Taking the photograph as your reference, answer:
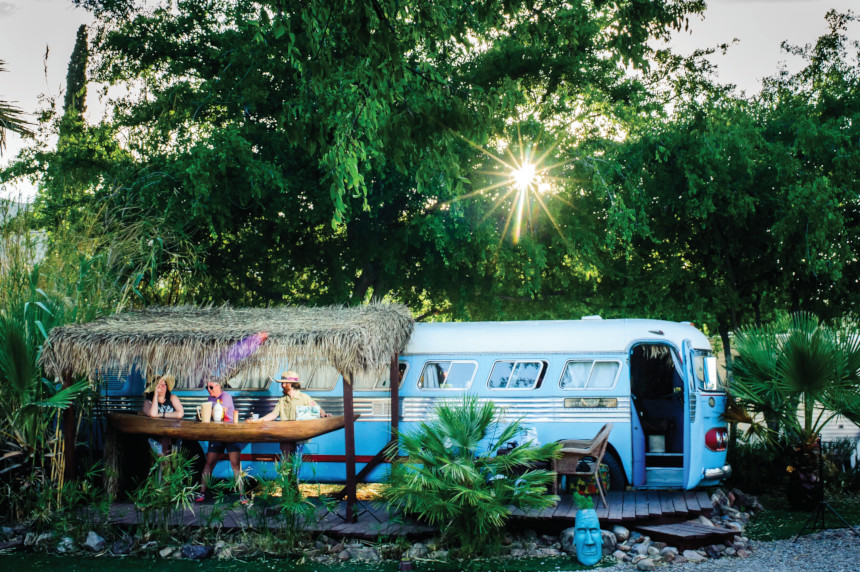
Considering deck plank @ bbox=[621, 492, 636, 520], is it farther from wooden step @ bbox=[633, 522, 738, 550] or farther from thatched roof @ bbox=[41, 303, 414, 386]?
thatched roof @ bbox=[41, 303, 414, 386]

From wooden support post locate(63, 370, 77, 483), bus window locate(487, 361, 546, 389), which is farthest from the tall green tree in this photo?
wooden support post locate(63, 370, 77, 483)

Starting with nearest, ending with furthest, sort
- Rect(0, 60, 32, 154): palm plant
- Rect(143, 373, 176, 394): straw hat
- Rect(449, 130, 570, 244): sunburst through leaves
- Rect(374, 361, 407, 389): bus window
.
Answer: Rect(0, 60, 32, 154): palm plant < Rect(143, 373, 176, 394): straw hat < Rect(374, 361, 407, 389): bus window < Rect(449, 130, 570, 244): sunburst through leaves

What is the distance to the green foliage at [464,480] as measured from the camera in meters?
8.61

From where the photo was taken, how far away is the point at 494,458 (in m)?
8.99

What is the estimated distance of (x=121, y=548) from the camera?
9.56m

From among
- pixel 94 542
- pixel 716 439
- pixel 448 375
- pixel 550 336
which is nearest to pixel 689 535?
pixel 716 439

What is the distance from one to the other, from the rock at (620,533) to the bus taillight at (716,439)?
222 cm

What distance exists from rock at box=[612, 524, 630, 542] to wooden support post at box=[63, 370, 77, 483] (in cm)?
710

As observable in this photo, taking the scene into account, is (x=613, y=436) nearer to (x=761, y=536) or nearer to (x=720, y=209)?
(x=761, y=536)

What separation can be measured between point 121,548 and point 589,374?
21.3 feet

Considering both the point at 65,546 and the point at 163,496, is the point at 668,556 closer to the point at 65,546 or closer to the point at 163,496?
the point at 163,496

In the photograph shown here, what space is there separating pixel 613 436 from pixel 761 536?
2.17 meters

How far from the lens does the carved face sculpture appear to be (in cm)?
862

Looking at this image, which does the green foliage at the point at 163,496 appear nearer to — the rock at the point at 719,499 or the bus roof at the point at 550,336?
the bus roof at the point at 550,336
